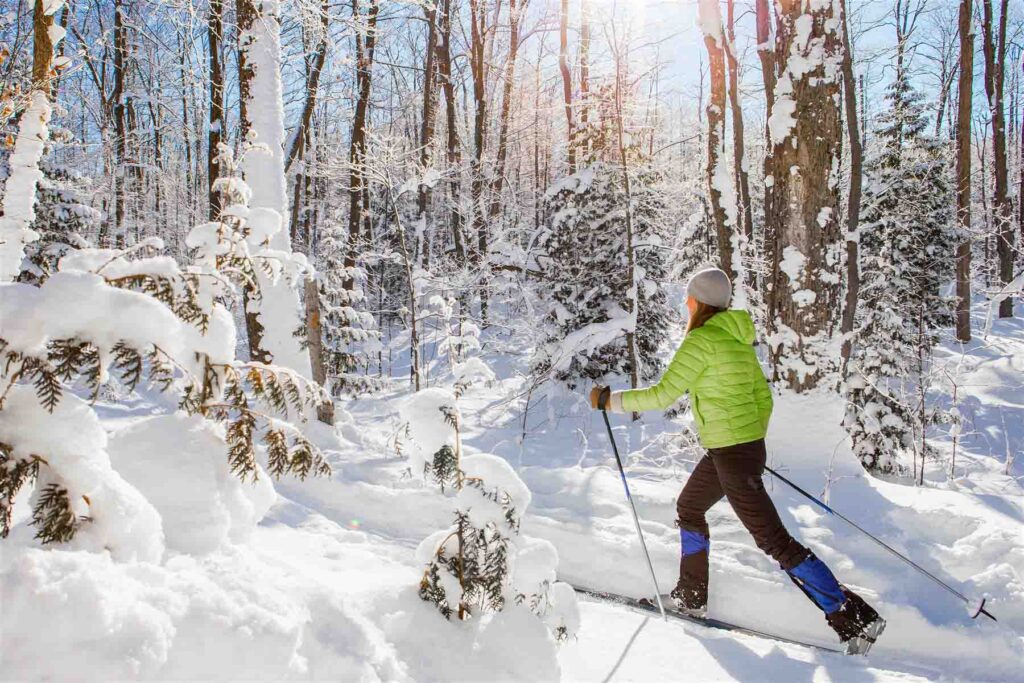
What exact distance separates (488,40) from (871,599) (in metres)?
23.0

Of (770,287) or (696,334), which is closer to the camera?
(696,334)

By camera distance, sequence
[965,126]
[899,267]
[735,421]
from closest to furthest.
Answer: [735,421]
[899,267]
[965,126]

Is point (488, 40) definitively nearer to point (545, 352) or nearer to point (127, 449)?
point (545, 352)

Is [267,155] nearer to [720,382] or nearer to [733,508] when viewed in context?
[720,382]

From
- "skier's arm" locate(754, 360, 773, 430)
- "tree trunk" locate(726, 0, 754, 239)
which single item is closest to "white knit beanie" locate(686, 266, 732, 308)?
"skier's arm" locate(754, 360, 773, 430)

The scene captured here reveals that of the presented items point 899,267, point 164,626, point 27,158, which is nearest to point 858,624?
point 164,626

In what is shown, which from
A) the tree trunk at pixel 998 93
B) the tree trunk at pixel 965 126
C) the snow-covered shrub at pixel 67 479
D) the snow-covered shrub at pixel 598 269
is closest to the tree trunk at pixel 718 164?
the snow-covered shrub at pixel 598 269

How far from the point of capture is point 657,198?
12266mm

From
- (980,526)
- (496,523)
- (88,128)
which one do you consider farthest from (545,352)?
(88,128)

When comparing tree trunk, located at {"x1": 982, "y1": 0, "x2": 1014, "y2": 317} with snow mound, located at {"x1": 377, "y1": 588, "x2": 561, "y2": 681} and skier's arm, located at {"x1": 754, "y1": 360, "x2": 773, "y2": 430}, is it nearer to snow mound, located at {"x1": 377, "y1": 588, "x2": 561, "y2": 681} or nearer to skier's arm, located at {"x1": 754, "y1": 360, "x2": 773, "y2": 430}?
skier's arm, located at {"x1": 754, "y1": 360, "x2": 773, "y2": 430}

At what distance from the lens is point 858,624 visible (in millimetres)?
3352

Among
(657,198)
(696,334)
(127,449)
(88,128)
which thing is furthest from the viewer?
(88,128)

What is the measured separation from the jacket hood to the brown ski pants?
63 centimetres

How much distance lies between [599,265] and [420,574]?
1080 centimetres
